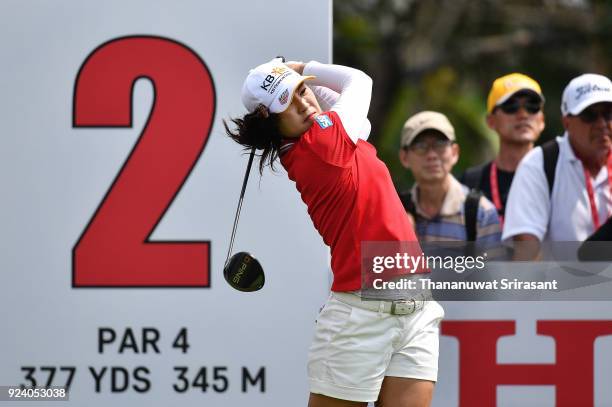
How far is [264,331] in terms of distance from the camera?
5.05 meters

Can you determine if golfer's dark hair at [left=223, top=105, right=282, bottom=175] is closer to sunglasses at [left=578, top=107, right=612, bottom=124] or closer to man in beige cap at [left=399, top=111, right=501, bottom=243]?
man in beige cap at [left=399, top=111, right=501, bottom=243]

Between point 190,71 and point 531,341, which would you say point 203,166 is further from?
point 531,341

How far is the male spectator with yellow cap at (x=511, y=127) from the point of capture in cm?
579

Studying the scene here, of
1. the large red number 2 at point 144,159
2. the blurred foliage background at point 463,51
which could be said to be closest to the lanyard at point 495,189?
the large red number 2 at point 144,159

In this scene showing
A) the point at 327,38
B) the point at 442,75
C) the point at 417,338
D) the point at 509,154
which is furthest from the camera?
the point at 442,75

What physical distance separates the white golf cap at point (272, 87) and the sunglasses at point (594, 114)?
1.73 meters

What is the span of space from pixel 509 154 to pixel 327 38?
1357 millimetres

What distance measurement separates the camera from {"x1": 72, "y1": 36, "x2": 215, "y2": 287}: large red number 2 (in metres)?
5.05

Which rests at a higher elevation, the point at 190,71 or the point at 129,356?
the point at 190,71

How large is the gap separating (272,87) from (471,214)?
63.9 inches

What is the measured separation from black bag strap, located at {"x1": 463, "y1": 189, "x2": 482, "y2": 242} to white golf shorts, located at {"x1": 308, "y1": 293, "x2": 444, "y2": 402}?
3.99ft

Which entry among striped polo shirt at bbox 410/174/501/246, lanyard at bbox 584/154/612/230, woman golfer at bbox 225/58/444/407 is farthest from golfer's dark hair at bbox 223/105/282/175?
lanyard at bbox 584/154/612/230

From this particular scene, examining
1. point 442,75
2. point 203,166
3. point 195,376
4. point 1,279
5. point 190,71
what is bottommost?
point 195,376

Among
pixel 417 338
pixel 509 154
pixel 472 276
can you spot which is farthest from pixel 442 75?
pixel 417 338
